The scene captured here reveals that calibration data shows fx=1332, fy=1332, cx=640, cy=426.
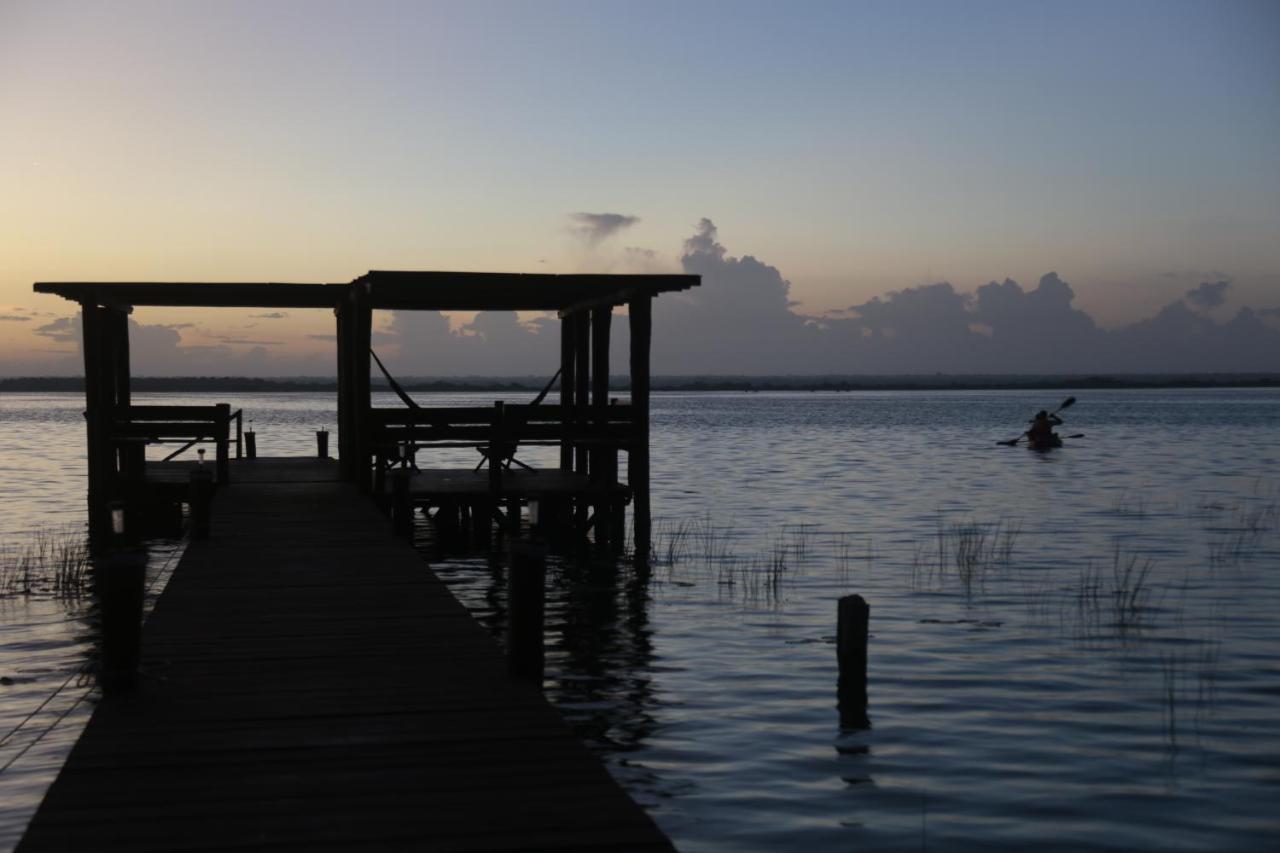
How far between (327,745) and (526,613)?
2.27 meters

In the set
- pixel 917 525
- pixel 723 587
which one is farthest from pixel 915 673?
pixel 917 525

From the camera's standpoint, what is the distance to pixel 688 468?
44938 millimetres

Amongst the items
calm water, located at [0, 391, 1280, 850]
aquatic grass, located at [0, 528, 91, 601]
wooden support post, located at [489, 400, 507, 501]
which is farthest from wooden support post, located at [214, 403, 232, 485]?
wooden support post, located at [489, 400, 507, 501]

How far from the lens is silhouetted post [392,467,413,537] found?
57.3 ft

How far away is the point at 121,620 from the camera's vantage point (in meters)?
8.88

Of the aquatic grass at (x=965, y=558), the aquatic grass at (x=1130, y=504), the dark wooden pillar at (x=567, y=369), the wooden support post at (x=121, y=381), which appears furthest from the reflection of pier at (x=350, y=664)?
the aquatic grass at (x=1130, y=504)

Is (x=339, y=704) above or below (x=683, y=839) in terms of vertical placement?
above

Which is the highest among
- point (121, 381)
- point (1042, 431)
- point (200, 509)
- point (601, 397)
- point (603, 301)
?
point (603, 301)

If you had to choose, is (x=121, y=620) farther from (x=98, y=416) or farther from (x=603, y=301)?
(x=98, y=416)

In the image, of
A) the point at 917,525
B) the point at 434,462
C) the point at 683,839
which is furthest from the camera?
the point at 434,462

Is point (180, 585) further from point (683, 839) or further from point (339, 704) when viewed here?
point (683, 839)

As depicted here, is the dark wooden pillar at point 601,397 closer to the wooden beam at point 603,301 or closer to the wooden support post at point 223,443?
the wooden beam at point 603,301

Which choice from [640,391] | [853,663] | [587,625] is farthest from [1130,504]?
[853,663]

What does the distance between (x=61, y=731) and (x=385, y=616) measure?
2.71 meters
